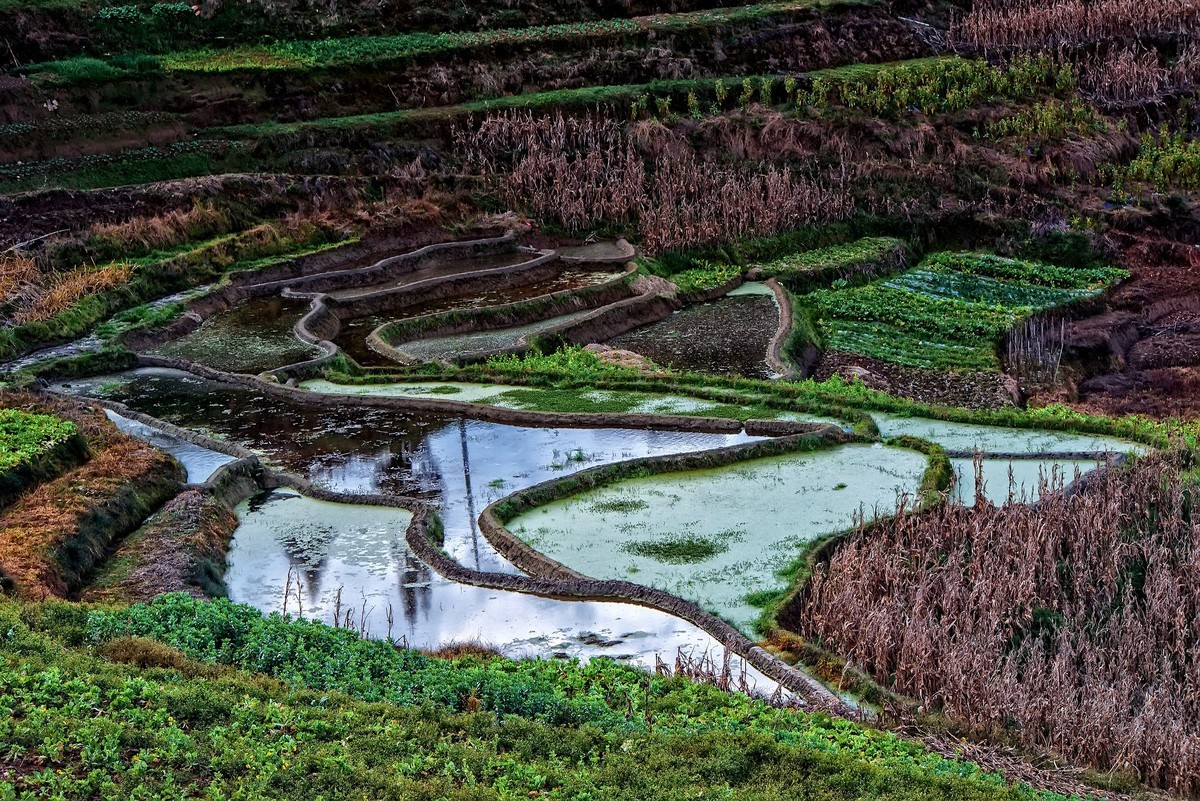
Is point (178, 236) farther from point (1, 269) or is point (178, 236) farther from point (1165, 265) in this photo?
point (1165, 265)

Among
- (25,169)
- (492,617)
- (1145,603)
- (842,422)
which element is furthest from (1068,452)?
(25,169)

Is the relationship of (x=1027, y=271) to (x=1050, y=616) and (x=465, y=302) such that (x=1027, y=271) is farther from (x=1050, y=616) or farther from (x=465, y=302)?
(x=1050, y=616)

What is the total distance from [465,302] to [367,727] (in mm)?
16179

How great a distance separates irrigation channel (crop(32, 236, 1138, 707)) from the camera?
12.3 meters

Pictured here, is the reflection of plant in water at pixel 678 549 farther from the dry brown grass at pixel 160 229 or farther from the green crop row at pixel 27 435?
the dry brown grass at pixel 160 229

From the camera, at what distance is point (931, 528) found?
13211 mm

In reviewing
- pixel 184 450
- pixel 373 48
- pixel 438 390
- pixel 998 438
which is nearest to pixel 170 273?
pixel 438 390

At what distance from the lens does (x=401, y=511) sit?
14.6 metres

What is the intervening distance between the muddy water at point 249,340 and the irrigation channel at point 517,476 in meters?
0.07

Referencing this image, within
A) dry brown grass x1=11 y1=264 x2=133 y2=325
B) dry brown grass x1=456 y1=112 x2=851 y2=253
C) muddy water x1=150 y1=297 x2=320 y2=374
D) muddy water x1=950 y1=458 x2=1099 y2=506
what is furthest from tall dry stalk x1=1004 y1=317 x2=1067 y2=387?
dry brown grass x1=11 y1=264 x2=133 y2=325

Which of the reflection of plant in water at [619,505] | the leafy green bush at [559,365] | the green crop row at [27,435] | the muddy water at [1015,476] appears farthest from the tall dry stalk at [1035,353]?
the green crop row at [27,435]

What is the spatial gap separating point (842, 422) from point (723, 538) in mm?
4130

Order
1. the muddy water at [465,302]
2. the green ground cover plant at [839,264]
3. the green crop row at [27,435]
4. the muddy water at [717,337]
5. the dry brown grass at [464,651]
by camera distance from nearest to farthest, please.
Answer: the dry brown grass at [464,651], the green crop row at [27,435], the muddy water at [717,337], the muddy water at [465,302], the green ground cover plant at [839,264]

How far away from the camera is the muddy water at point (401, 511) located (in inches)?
470
